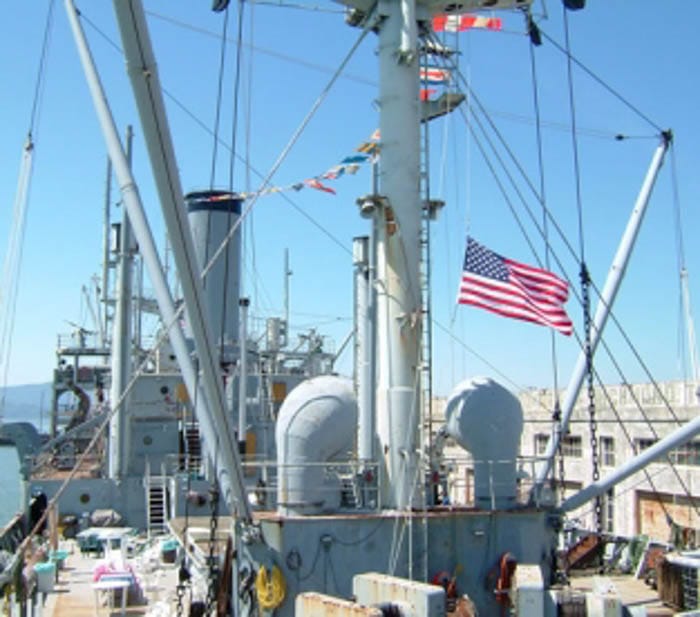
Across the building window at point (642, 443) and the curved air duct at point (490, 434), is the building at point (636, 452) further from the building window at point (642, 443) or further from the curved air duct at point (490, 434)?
the curved air duct at point (490, 434)

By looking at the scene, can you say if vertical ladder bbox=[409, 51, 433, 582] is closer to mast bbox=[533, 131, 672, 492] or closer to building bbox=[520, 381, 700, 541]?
mast bbox=[533, 131, 672, 492]

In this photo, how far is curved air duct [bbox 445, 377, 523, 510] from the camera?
12.9 metres

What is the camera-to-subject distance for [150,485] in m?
25.9

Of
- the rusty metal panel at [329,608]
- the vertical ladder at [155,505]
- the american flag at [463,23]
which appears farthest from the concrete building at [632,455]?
the rusty metal panel at [329,608]

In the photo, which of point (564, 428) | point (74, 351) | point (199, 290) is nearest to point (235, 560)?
point (199, 290)

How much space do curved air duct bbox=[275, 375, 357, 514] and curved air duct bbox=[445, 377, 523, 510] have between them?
1885 mm

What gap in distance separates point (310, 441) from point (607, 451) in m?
21.7

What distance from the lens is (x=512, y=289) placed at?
1348 cm

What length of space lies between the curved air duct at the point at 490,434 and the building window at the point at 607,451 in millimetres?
18995

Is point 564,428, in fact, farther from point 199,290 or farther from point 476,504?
point 199,290

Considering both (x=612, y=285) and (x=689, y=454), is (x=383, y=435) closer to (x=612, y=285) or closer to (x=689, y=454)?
(x=612, y=285)

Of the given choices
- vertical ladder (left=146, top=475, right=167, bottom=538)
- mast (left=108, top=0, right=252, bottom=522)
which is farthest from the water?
mast (left=108, top=0, right=252, bottom=522)

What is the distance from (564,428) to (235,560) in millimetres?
5806

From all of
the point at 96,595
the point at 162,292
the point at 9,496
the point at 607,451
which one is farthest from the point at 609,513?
the point at 9,496
